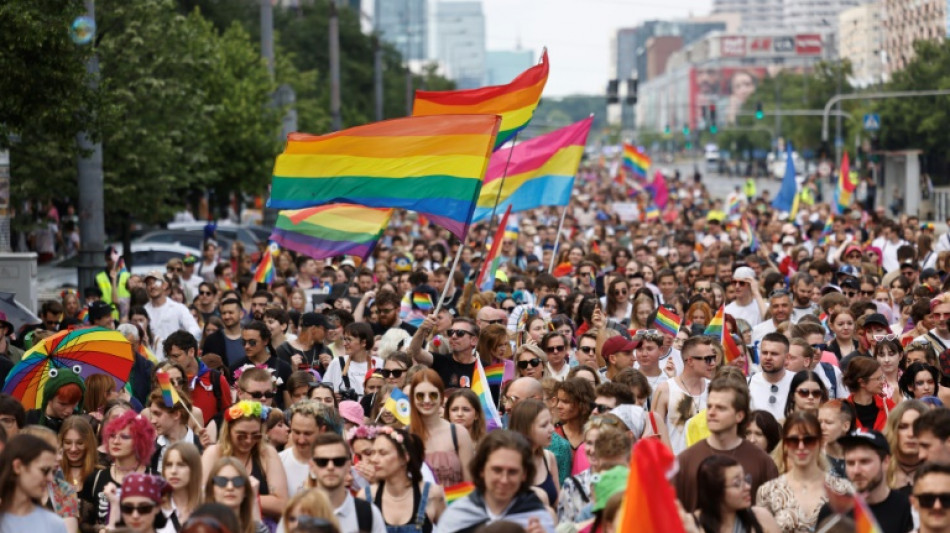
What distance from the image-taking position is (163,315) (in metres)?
15.7

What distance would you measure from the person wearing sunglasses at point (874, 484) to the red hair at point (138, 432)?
3.26 m

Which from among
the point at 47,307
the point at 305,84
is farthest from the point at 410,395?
the point at 305,84

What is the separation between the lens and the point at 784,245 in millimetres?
25094

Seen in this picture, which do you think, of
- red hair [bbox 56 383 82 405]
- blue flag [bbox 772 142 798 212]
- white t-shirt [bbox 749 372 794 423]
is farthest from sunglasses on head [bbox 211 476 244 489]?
blue flag [bbox 772 142 798 212]

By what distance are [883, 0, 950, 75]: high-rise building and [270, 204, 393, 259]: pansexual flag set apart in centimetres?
9344

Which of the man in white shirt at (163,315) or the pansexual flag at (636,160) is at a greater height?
the man in white shirt at (163,315)

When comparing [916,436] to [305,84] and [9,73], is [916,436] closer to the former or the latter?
[9,73]

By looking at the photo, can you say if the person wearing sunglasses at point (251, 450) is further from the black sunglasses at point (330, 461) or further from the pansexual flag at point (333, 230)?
the pansexual flag at point (333, 230)

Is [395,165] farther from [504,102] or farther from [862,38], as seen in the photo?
[862,38]

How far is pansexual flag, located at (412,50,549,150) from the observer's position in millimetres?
15773

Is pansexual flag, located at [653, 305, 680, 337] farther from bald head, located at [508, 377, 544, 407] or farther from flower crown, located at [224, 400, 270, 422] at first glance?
flower crown, located at [224, 400, 270, 422]

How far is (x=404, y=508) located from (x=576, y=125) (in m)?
13.3


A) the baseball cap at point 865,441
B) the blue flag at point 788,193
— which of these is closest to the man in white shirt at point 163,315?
the baseball cap at point 865,441

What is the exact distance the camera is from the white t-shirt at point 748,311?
1556 cm
